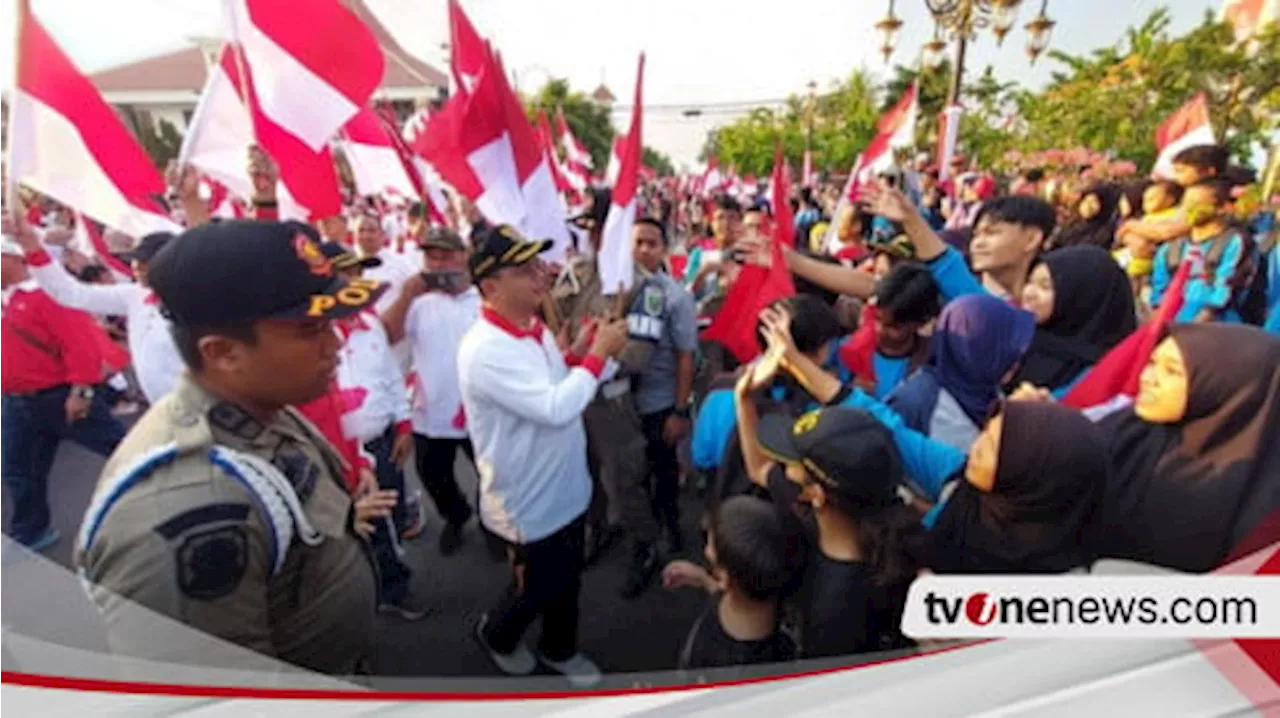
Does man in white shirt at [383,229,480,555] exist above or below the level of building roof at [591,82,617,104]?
below

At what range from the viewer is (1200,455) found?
118 centimetres

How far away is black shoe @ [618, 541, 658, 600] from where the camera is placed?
8.86 ft

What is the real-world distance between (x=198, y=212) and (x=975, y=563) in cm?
202

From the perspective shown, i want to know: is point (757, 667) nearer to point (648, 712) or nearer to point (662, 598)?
point (648, 712)

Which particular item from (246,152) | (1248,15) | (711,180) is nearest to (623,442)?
(246,152)

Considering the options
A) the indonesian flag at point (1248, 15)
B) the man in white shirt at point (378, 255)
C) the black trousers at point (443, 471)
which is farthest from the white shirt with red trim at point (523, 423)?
the indonesian flag at point (1248, 15)

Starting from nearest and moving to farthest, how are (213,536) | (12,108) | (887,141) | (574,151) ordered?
(213,536), (12,108), (887,141), (574,151)

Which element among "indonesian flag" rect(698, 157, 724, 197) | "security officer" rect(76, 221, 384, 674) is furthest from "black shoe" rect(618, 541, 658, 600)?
"indonesian flag" rect(698, 157, 724, 197)

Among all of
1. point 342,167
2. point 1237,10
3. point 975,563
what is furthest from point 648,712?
point 342,167

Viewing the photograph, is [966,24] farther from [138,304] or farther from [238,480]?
[138,304]

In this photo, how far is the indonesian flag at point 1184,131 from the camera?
8.45ft

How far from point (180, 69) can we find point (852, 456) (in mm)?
1486

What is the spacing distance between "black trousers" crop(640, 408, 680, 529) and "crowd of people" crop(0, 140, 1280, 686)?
0.4 inches

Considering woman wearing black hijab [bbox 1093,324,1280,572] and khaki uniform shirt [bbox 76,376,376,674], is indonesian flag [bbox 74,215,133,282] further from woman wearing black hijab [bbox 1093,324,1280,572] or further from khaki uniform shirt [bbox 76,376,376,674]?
woman wearing black hijab [bbox 1093,324,1280,572]
